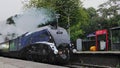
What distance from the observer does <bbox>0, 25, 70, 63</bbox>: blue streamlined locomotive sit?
76.4 ft

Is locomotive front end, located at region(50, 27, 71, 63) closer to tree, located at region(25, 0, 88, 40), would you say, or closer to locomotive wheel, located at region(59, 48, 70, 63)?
locomotive wheel, located at region(59, 48, 70, 63)

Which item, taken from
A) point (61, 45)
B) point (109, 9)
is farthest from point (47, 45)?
point (109, 9)

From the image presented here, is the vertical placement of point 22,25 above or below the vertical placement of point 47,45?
above

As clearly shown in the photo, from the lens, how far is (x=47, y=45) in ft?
77.3

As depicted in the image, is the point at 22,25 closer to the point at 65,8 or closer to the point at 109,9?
the point at 65,8

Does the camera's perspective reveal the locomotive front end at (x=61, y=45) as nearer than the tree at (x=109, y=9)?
Yes

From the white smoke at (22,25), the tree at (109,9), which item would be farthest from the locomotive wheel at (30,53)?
the tree at (109,9)

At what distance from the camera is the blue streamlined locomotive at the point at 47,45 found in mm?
23281

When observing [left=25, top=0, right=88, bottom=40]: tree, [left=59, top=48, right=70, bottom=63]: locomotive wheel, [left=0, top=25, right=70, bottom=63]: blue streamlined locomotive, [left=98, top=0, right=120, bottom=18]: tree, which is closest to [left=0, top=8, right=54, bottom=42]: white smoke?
[left=0, top=25, right=70, bottom=63]: blue streamlined locomotive

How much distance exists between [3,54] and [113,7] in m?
40.4

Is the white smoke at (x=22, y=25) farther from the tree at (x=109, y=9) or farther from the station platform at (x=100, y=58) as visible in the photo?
the tree at (x=109, y=9)

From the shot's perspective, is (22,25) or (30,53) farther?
(22,25)

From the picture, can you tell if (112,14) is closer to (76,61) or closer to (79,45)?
(79,45)

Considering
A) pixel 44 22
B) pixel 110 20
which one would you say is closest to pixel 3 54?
pixel 44 22
